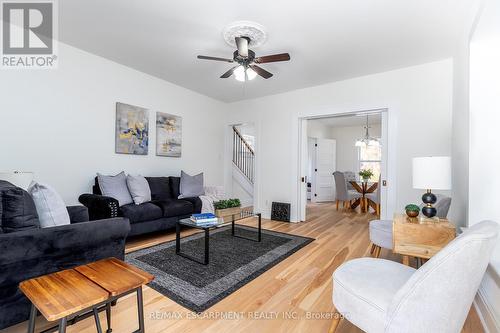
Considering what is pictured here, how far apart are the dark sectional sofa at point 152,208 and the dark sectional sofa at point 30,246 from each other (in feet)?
4.39

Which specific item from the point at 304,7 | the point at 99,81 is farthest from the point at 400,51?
the point at 99,81

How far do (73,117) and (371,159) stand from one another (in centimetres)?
799

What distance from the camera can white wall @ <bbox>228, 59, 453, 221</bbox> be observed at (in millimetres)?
3352

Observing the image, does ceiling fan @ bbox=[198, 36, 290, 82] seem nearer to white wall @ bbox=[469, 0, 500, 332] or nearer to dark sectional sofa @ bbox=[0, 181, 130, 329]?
white wall @ bbox=[469, 0, 500, 332]

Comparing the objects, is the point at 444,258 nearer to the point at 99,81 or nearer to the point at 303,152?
the point at 303,152

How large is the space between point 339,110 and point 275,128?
1341 mm

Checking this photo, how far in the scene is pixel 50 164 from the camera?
3.05 meters

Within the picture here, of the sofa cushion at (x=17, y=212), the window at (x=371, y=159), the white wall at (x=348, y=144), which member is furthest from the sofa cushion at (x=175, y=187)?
the window at (x=371, y=159)

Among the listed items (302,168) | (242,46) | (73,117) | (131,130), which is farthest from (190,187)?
(242,46)

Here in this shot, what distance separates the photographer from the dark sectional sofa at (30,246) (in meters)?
1.30

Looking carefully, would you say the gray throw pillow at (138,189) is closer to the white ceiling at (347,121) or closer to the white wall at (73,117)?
Answer: the white wall at (73,117)

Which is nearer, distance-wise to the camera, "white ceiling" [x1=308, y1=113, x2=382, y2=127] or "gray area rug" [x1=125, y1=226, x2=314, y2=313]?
"gray area rug" [x1=125, y1=226, x2=314, y2=313]

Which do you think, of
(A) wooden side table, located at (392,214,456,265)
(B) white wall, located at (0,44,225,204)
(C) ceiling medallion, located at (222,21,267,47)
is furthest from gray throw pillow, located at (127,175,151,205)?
(A) wooden side table, located at (392,214,456,265)

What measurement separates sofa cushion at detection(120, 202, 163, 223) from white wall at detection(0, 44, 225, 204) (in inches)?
32.7
